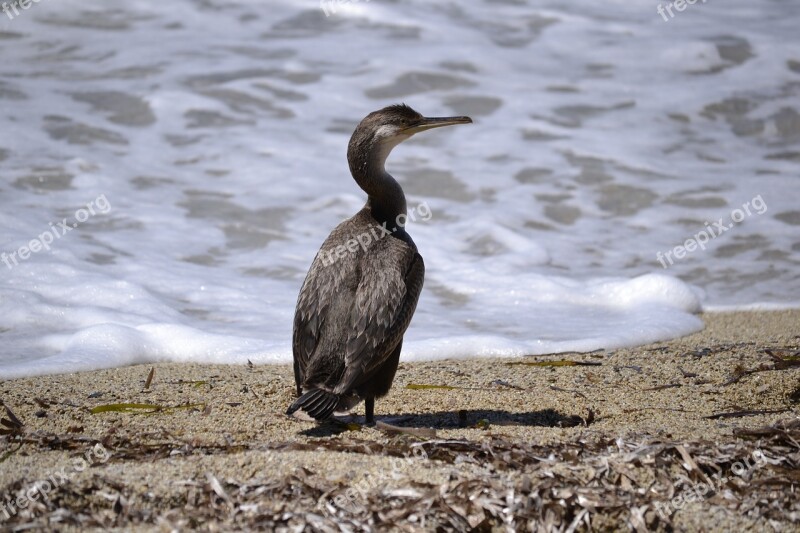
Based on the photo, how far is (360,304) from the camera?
482 cm

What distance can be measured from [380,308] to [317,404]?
0.63 metres

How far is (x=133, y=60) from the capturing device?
12508mm

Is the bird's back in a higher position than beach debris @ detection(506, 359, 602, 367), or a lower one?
higher

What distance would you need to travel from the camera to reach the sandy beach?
3301mm

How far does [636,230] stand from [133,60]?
276 inches

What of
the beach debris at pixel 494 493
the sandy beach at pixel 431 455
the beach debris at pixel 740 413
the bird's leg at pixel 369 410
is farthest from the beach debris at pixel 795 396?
the bird's leg at pixel 369 410

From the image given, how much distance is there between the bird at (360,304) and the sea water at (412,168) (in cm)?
162

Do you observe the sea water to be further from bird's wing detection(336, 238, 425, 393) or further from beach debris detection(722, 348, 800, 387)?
bird's wing detection(336, 238, 425, 393)

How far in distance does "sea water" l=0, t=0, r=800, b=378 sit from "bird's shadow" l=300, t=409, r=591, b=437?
155 cm

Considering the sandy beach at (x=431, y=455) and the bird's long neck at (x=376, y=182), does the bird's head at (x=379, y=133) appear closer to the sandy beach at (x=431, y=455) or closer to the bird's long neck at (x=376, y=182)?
the bird's long neck at (x=376, y=182)

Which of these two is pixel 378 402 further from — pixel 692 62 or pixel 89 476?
pixel 692 62

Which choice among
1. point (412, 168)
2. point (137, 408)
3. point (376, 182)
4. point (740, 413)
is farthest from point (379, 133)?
point (412, 168)

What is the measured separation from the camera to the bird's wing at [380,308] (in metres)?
4.69

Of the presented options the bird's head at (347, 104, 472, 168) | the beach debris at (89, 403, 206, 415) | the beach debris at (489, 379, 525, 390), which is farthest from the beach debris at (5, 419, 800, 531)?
the bird's head at (347, 104, 472, 168)
